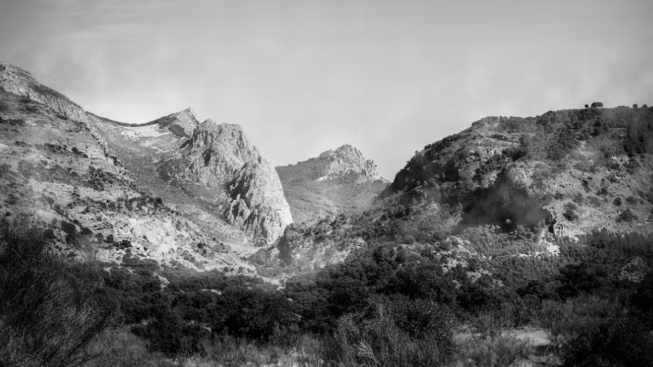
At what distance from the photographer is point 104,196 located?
2343 inches

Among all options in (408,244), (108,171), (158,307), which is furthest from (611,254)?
(108,171)

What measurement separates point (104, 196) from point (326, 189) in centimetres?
12173

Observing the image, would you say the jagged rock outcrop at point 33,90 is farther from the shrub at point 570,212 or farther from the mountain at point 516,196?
the shrub at point 570,212

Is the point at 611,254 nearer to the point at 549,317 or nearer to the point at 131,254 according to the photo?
the point at 549,317

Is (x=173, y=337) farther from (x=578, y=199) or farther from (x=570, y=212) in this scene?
(x=578, y=199)

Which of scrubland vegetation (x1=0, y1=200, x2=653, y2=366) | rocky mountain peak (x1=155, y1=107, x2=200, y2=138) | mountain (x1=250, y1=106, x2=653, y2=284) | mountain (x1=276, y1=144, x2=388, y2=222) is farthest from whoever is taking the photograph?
rocky mountain peak (x1=155, y1=107, x2=200, y2=138)

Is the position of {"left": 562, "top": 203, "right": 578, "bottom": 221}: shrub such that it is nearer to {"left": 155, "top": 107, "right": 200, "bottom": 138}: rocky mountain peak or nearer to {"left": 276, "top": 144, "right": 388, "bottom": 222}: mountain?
{"left": 276, "top": 144, "right": 388, "bottom": 222}: mountain

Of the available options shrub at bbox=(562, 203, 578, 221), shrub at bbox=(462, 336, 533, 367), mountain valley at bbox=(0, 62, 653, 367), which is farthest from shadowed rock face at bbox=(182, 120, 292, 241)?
shrub at bbox=(462, 336, 533, 367)

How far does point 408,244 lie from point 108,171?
54.2 meters

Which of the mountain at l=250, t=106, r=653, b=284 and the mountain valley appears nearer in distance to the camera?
the mountain valley

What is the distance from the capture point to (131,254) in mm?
55156

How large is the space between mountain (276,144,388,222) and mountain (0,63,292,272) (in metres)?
26.1

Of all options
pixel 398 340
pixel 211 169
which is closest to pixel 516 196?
pixel 398 340

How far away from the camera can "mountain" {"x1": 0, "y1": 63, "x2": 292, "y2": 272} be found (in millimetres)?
50594
